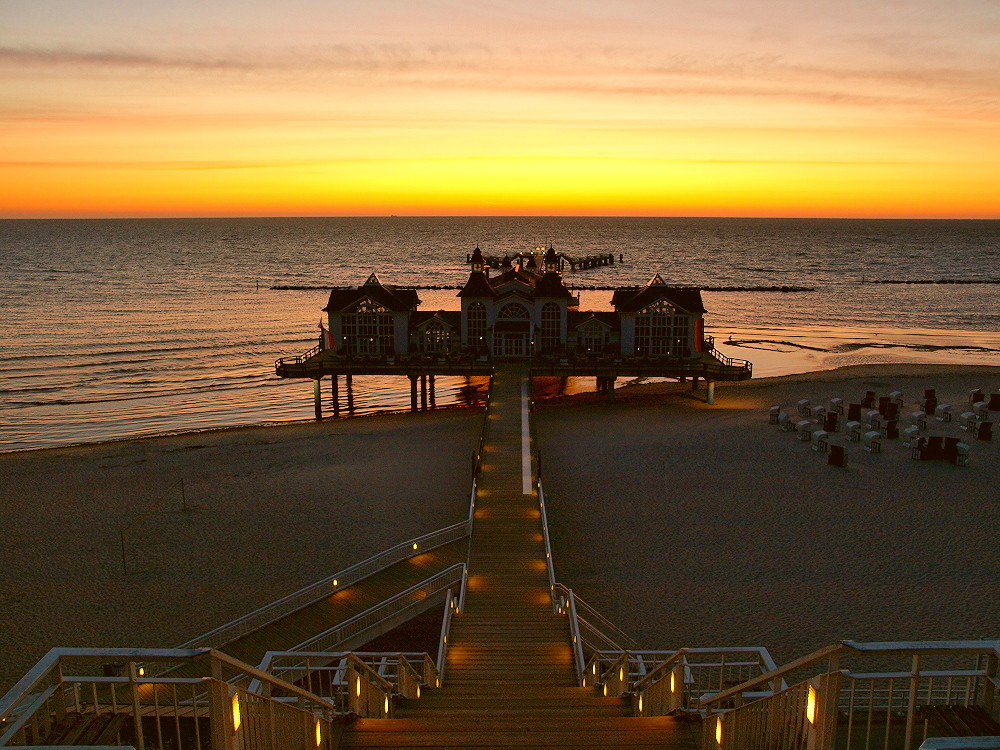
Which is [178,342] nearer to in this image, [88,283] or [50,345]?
[50,345]

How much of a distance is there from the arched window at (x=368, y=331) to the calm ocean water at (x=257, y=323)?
373cm

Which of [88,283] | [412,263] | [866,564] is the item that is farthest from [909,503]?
[412,263]

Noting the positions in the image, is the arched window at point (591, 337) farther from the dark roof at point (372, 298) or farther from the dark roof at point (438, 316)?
the dark roof at point (372, 298)

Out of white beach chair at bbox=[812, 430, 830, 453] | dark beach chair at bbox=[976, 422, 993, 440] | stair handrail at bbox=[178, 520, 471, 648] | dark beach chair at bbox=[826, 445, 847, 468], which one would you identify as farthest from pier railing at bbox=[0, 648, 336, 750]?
dark beach chair at bbox=[976, 422, 993, 440]

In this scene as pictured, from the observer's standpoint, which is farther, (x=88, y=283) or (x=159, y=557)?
(x=88, y=283)

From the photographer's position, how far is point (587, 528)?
2117cm

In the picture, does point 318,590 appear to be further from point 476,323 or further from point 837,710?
point 476,323

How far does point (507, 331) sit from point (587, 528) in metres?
19.1

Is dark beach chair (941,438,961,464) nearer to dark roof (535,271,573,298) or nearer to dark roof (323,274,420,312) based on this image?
dark roof (535,271,573,298)

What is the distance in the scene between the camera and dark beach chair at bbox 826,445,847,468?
85.3 ft

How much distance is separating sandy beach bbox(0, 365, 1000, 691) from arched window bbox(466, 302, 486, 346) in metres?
7.68

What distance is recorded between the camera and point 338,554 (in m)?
19.8

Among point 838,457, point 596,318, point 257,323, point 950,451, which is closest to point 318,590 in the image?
point 838,457

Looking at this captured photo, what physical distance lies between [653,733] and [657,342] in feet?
110
